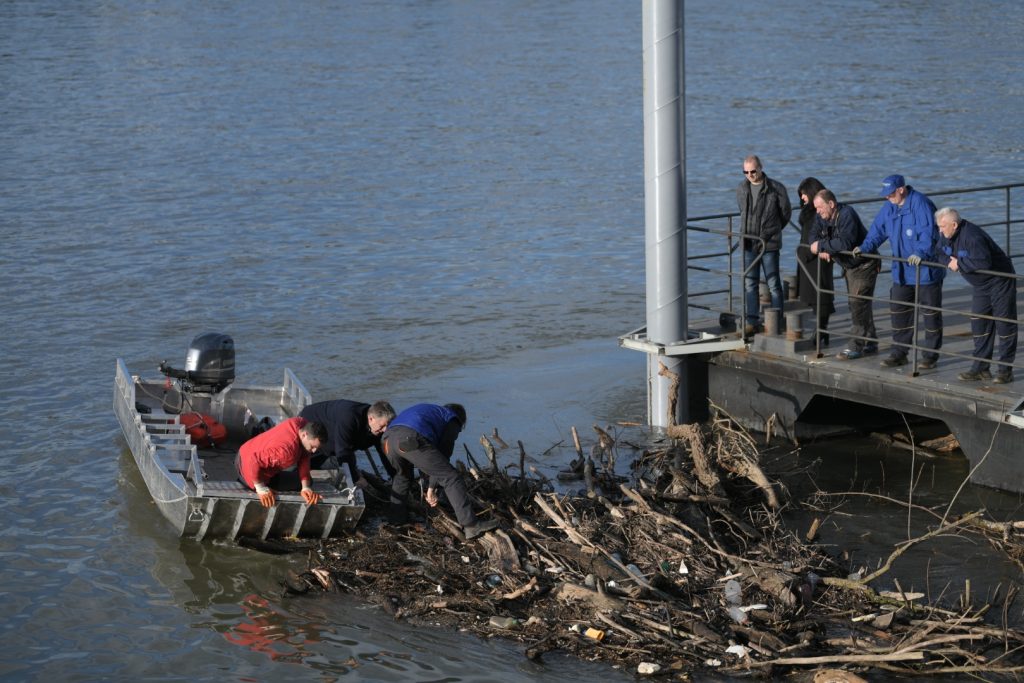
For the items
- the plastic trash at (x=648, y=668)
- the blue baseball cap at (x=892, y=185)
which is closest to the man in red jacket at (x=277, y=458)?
the plastic trash at (x=648, y=668)

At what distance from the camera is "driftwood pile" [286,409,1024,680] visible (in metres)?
9.84

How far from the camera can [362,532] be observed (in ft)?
41.1

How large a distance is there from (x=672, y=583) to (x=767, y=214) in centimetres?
532

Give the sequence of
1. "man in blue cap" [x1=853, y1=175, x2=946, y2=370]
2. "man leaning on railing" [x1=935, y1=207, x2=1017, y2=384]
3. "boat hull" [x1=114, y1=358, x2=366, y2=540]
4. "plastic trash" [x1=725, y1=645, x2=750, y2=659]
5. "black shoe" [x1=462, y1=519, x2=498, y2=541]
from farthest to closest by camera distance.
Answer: "man in blue cap" [x1=853, y1=175, x2=946, y2=370] < "man leaning on railing" [x1=935, y1=207, x2=1017, y2=384] < "boat hull" [x1=114, y1=358, x2=366, y2=540] < "black shoe" [x1=462, y1=519, x2=498, y2=541] < "plastic trash" [x1=725, y1=645, x2=750, y2=659]

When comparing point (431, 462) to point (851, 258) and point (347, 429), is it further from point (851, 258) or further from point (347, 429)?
point (851, 258)

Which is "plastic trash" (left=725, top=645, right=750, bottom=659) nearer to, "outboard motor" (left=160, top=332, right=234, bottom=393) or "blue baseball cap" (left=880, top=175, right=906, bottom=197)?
"blue baseball cap" (left=880, top=175, right=906, bottom=197)

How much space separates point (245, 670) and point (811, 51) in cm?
4124

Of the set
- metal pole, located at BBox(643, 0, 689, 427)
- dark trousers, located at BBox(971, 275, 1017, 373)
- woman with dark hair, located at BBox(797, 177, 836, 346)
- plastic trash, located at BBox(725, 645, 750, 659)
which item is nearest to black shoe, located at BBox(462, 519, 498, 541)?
plastic trash, located at BBox(725, 645, 750, 659)

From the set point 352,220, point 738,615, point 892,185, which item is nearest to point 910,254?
point 892,185

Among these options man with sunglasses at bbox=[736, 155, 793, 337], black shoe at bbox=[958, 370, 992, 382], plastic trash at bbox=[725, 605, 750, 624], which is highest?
man with sunglasses at bbox=[736, 155, 793, 337]

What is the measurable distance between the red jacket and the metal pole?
13.9 ft

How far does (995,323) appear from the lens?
521 inches

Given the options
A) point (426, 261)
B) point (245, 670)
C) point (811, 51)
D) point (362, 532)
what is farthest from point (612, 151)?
point (245, 670)

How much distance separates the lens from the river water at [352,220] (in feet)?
39.5
